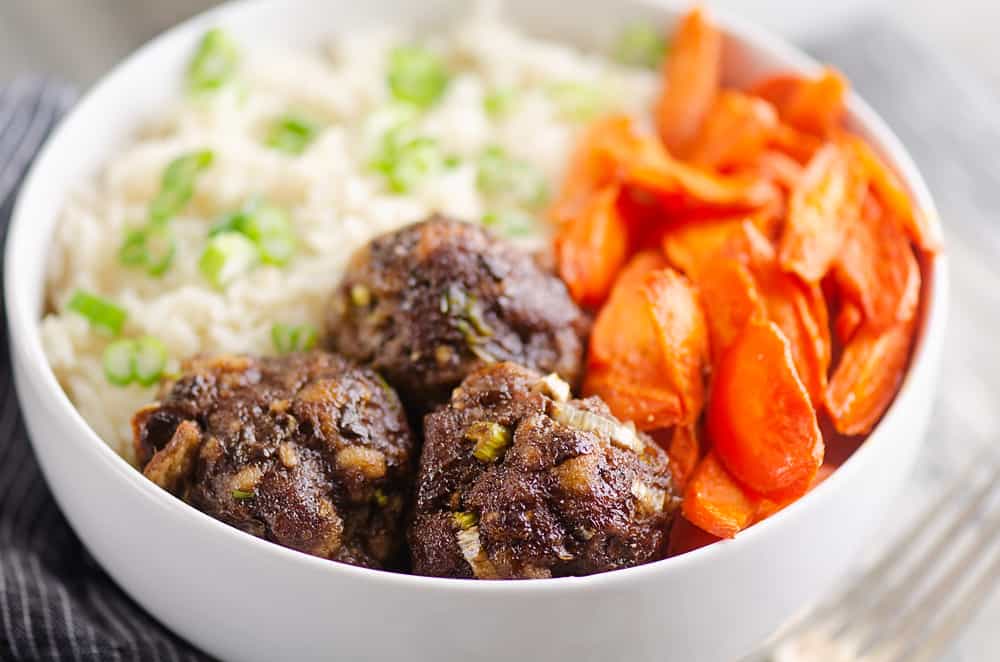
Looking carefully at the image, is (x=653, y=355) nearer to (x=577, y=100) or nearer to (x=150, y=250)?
(x=577, y=100)

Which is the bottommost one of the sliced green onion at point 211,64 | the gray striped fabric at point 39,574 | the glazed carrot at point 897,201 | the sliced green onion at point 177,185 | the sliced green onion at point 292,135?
the gray striped fabric at point 39,574

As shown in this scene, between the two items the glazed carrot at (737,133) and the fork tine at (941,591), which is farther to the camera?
the glazed carrot at (737,133)

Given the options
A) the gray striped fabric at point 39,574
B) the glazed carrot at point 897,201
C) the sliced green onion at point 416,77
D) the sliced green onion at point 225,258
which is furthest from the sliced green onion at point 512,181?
the gray striped fabric at point 39,574

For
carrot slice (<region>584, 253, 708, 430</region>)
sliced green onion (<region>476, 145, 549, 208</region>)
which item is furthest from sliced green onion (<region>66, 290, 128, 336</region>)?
carrot slice (<region>584, 253, 708, 430</region>)

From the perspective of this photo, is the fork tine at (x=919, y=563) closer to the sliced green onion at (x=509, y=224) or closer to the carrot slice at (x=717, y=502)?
Answer: the carrot slice at (x=717, y=502)

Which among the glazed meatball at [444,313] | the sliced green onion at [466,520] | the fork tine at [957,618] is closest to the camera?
the sliced green onion at [466,520]

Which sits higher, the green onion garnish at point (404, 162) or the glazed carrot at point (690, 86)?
the glazed carrot at point (690, 86)

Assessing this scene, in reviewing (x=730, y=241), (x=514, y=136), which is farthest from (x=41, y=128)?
(x=730, y=241)

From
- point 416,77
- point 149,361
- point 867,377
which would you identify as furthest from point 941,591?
point 416,77
